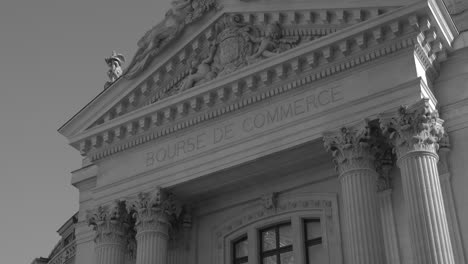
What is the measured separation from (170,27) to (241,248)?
621 cm

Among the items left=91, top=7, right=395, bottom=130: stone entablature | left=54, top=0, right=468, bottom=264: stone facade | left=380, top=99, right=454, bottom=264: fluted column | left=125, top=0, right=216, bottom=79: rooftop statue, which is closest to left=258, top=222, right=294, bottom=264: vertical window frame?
left=54, top=0, right=468, bottom=264: stone facade

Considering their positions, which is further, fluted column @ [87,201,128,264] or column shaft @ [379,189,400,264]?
fluted column @ [87,201,128,264]

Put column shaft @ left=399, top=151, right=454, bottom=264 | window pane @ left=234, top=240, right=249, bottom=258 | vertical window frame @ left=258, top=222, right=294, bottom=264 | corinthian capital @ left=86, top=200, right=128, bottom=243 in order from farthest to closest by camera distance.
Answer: corinthian capital @ left=86, top=200, right=128, bottom=243
window pane @ left=234, top=240, right=249, bottom=258
vertical window frame @ left=258, top=222, right=294, bottom=264
column shaft @ left=399, top=151, right=454, bottom=264

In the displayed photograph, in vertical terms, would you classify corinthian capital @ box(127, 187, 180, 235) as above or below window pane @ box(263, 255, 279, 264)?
above

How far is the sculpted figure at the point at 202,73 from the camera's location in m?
21.9

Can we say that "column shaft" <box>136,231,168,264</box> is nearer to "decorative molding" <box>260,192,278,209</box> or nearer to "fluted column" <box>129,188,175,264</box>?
"fluted column" <box>129,188,175,264</box>

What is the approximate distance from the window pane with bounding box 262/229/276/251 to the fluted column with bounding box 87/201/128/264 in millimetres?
3721

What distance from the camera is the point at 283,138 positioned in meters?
19.8

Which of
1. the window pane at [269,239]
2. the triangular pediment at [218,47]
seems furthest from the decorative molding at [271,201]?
the triangular pediment at [218,47]

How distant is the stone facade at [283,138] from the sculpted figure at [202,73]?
0.04 metres

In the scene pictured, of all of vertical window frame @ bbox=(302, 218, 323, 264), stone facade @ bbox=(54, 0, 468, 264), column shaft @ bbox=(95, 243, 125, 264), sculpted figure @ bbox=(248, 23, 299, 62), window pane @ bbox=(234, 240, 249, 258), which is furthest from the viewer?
column shaft @ bbox=(95, 243, 125, 264)

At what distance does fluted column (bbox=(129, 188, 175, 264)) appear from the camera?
20.8 metres

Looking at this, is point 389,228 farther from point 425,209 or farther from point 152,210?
point 152,210

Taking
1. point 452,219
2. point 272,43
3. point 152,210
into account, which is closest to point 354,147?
point 452,219
